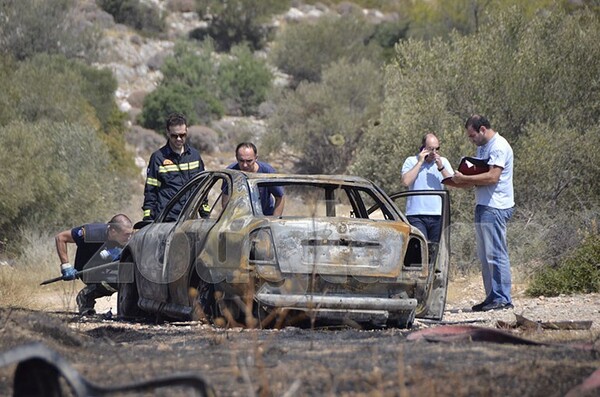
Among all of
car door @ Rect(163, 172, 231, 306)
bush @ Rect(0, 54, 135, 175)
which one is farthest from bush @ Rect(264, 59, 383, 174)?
car door @ Rect(163, 172, 231, 306)

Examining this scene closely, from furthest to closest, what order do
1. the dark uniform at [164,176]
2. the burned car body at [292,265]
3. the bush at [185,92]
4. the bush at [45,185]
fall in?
the bush at [185,92]
the bush at [45,185]
the dark uniform at [164,176]
the burned car body at [292,265]

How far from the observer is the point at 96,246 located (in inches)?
496

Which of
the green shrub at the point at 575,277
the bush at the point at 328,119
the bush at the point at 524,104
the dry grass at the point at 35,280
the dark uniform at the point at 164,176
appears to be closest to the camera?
the dark uniform at the point at 164,176

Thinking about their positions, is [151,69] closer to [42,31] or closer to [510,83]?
[42,31]

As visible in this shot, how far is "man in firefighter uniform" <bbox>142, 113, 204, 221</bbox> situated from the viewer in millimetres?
11906

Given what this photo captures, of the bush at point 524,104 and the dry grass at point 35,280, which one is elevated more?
the bush at point 524,104

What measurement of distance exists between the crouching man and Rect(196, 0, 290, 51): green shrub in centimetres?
4378

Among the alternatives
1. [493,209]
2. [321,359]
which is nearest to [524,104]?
[493,209]

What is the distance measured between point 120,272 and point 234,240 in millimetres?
2850

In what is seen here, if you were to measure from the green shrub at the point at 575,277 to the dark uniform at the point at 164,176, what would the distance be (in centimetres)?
436

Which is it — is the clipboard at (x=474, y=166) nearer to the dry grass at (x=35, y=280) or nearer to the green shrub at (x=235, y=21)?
the dry grass at (x=35, y=280)

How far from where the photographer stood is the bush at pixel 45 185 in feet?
71.6

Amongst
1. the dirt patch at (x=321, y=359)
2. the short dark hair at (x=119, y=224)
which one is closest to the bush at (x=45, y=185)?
the short dark hair at (x=119, y=224)

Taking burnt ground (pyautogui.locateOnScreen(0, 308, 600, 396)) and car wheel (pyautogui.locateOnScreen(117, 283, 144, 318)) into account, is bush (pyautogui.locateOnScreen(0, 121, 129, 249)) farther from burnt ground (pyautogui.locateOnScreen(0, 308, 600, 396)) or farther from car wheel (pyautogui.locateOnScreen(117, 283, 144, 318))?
burnt ground (pyautogui.locateOnScreen(0, 308, 600, 396))
